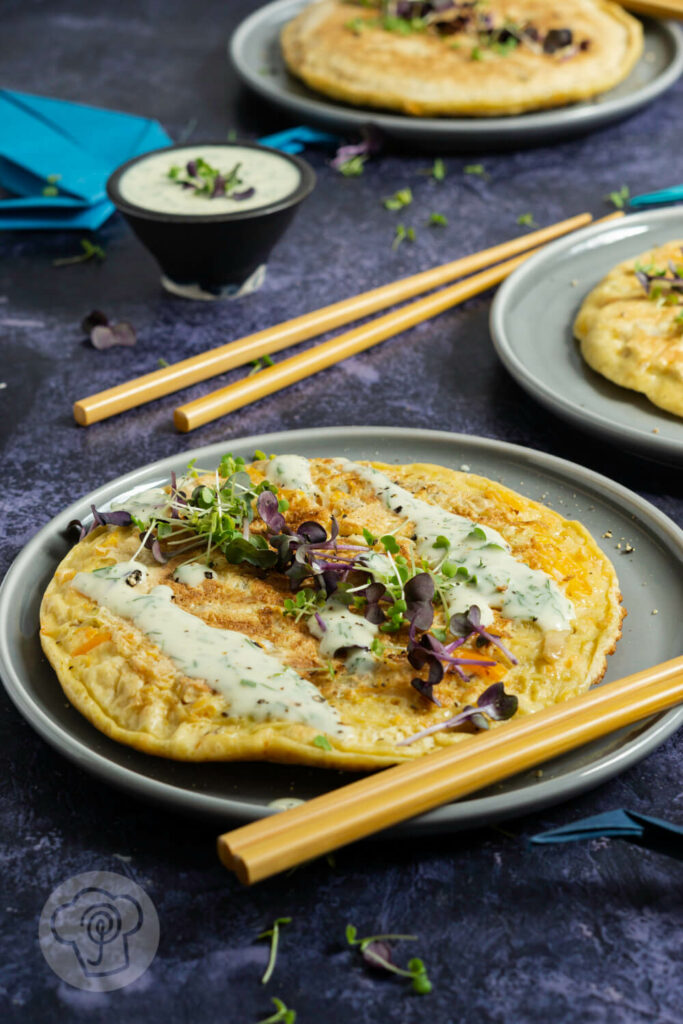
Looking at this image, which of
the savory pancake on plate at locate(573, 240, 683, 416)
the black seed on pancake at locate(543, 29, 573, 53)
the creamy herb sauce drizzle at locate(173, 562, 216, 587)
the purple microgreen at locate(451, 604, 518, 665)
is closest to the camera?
the purple microgreen at locate(451, 604, 518, 665)

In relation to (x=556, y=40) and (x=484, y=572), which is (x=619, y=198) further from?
(x=484, y=572)

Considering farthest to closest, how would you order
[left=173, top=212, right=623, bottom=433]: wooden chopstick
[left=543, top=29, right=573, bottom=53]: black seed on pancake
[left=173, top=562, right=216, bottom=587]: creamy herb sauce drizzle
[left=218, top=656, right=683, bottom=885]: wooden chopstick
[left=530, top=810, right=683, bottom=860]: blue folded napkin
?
[left=543, top=29, right=573, bottom=53]: black seed on pancake
[left=173, top=212, right=623, bottom=433]: wooden chopstick
[left=173, top=562, right=216, bottom=587]: creamy herb sauce drizzle
[left=530, top=810, right=683, bottom=860]: blue folded napkin
[left=218, top=656, right=683, bottom=885]: wooden chopstick

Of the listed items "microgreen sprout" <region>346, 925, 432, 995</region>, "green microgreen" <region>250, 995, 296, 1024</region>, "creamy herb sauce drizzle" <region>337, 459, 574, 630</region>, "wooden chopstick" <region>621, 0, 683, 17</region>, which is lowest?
"green microgreen" <region>250, 995, 296, 1024</region>

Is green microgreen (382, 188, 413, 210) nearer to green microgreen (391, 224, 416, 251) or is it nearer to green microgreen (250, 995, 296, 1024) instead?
green microgreen (391, 224, 416, 251)

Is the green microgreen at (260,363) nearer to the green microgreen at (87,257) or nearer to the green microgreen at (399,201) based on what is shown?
the green microgreen at (87,257)

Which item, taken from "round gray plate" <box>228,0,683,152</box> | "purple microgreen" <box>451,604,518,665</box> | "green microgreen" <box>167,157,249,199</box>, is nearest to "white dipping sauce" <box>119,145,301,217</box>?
"green microgreen" <box>167,157,249,199</box>
